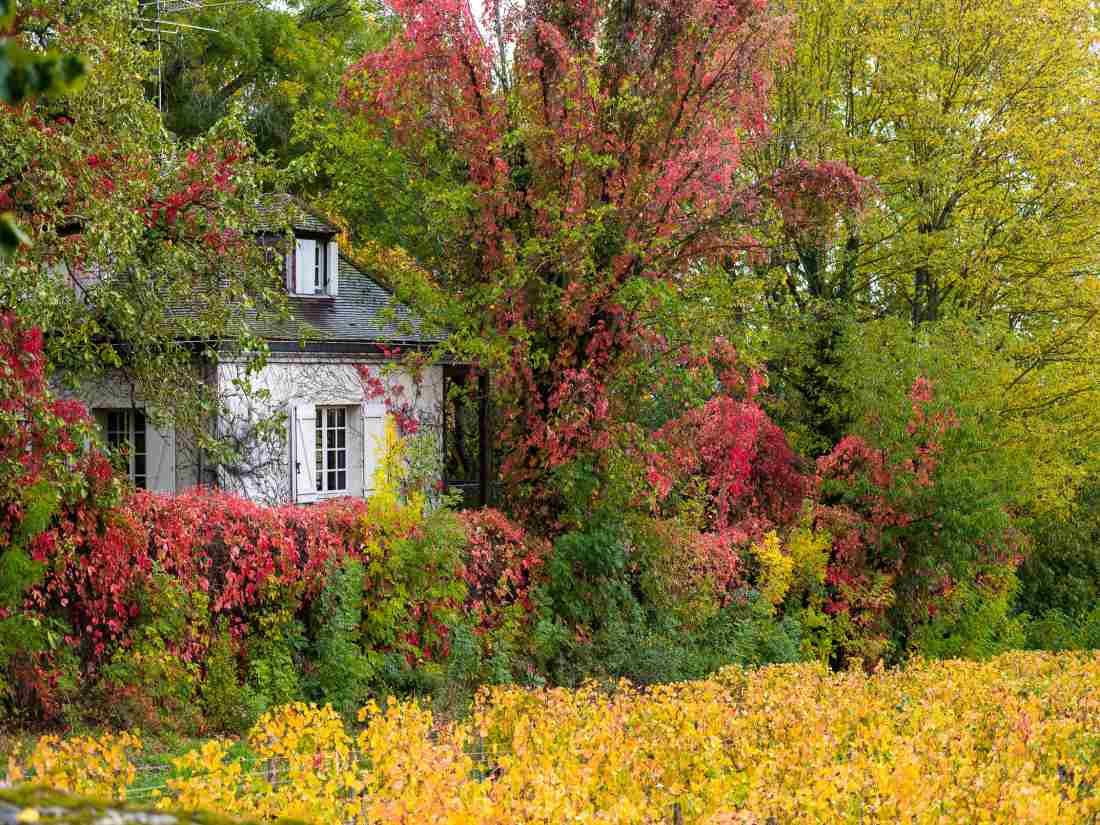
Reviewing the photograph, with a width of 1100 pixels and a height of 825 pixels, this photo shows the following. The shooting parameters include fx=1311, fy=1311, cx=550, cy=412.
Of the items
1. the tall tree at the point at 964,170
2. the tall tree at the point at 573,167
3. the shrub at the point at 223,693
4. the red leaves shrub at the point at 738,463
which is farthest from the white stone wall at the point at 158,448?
the tall tree at the point at 964,170

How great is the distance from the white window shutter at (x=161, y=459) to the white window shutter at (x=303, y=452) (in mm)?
1903

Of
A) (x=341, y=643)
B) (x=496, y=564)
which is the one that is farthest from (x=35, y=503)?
(x=496, y=564)

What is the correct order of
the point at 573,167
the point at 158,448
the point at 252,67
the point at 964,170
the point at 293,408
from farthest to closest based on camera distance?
1. the point at 252,67
2. the point at 964,170
3. the point at 293,408
4. the point at 158,448
5. the point at 573,167

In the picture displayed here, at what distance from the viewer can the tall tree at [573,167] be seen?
15852 mm

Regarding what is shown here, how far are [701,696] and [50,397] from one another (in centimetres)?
568

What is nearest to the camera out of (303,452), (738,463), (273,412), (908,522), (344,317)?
(273,412)

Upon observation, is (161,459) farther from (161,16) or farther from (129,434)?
(161,16)

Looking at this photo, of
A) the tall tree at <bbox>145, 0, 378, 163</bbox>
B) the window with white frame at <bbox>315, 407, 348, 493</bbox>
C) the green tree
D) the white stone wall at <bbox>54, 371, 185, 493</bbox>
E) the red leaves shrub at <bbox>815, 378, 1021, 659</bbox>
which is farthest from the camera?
the tall tree at <bbox>145, 0, 378, 163</bbox>

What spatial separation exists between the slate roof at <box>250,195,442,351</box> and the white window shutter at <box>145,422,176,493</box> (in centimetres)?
207

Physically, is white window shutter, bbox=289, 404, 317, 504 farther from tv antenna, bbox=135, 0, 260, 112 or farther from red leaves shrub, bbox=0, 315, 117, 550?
red leaves shrub, bbox=0, 315, 117, 550

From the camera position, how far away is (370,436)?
21.2 metres

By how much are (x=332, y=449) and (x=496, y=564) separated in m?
6.91

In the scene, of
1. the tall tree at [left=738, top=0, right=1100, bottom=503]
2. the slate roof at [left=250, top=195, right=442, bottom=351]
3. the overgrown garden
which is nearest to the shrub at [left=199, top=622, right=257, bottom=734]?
the overgrown garden

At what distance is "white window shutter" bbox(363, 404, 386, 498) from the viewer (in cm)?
2130
